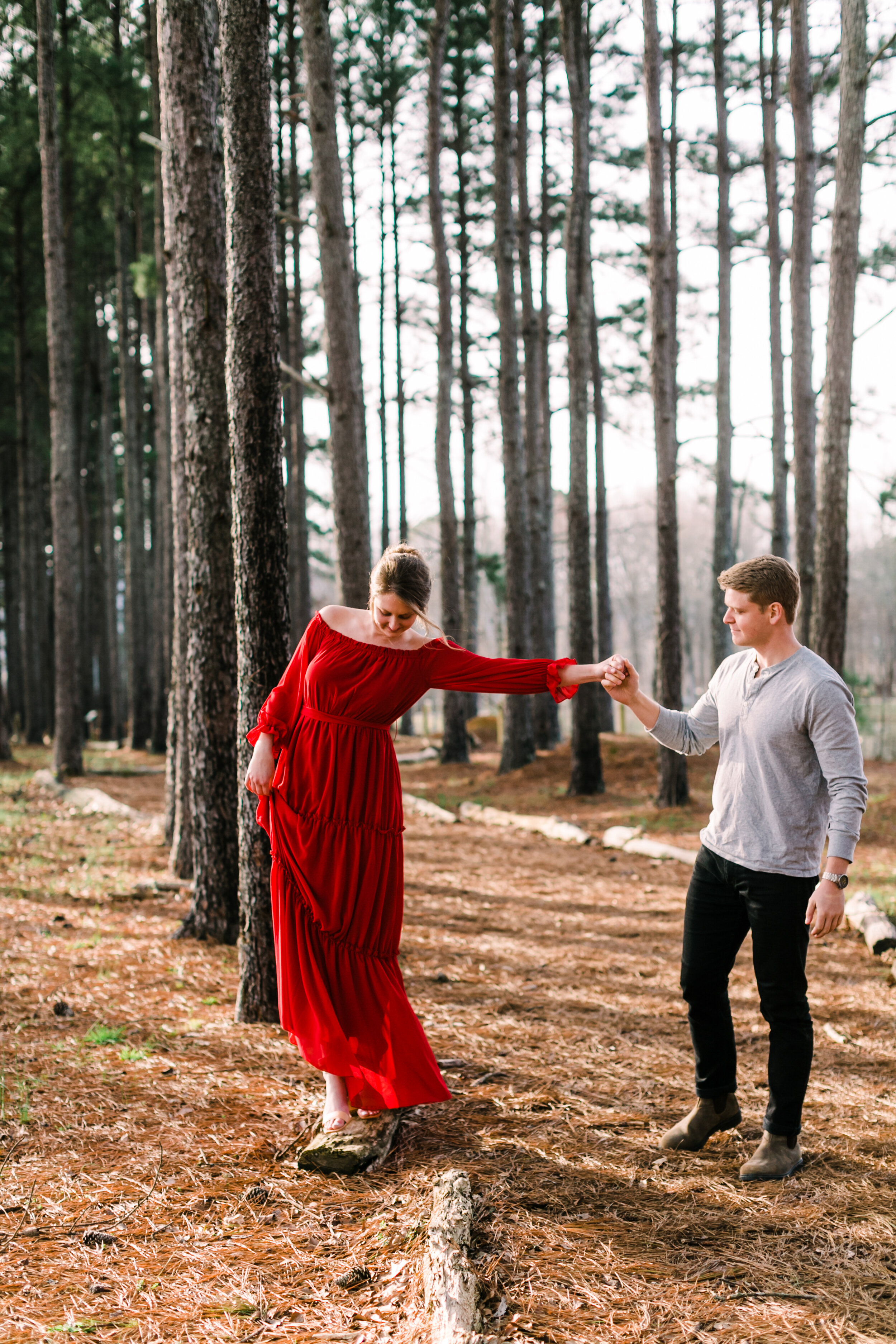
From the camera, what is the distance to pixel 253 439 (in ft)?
16.4

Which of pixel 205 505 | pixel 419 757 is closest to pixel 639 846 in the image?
pixel 205 505

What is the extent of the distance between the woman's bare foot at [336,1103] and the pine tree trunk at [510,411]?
451 inches

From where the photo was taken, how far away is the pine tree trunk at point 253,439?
493 cm

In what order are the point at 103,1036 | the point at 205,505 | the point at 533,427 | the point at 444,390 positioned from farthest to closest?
the point at 533,427 → the point at 444,390 → the point at 205,505 → the point at 103,1036

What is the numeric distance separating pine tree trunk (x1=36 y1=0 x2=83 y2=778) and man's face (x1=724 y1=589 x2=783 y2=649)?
14.2 m

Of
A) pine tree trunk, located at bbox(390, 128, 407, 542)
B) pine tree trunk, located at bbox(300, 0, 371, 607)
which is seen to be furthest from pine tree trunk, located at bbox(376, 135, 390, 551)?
pine tree trunk, located at bbox(300, 0, 371, 607)

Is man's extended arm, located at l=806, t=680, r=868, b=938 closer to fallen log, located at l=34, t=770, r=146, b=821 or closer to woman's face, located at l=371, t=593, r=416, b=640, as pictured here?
woman's face, located at l=371, t=593, r=416, b=640

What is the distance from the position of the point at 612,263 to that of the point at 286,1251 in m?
20.6

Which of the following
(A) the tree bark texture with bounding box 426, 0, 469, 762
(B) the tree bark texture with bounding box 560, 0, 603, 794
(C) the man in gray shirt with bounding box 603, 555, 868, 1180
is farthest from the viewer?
(A) the tree bark texture with bounding box 426, 0, 469, 762

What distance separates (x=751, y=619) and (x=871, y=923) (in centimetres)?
426

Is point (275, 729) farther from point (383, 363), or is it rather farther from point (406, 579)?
point (383, 363)

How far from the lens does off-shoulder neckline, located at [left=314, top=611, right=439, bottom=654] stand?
3.85 metres

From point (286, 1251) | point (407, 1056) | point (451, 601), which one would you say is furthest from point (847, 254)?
point (451, 601)


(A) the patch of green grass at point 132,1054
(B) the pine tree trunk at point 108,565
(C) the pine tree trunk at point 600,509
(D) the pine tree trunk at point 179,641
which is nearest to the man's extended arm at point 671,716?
(A) the patch of green grass at point 132,1054
